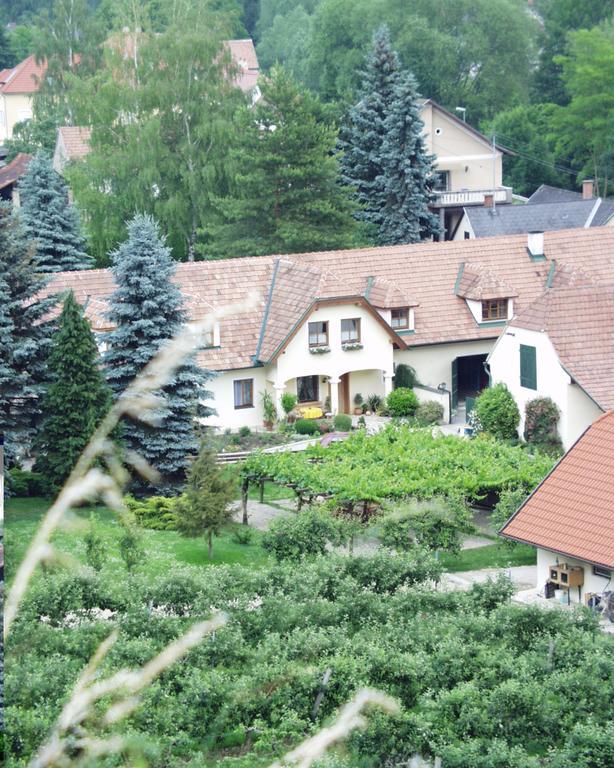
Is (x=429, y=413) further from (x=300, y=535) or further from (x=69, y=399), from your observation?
(x=300, y=535)

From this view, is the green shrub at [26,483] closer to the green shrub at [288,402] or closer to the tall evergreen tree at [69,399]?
the tall evergreen tree at [69,399]

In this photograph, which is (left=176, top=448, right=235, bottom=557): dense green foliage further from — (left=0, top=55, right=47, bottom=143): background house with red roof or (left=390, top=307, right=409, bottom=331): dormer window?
(left=0, top=55, right=47, bottom=143): background house with red roof

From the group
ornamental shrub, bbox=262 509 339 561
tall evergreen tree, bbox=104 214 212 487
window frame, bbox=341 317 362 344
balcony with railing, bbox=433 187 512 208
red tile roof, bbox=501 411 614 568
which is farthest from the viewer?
balcony with railing, bbox=433 187 512 208

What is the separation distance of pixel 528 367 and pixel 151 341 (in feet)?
35.1

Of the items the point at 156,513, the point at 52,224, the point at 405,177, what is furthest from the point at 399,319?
the point at 405,177

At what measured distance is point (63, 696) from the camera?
777 inches

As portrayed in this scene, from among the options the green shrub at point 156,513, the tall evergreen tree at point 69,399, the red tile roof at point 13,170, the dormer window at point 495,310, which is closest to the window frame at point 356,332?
the dormer window at point 495,310

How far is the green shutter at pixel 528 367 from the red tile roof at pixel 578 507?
7.86m

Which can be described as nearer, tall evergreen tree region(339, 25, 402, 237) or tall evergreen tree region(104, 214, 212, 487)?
tall evergreen tree region(104, 214, 212, 487)

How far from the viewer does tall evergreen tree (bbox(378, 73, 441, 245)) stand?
61188 millimetres

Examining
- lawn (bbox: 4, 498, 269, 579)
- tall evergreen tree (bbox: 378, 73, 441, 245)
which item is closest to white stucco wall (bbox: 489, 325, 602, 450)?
lawn (bbox: 4, 498, 269, 579)

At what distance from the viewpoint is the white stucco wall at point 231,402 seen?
4178cm

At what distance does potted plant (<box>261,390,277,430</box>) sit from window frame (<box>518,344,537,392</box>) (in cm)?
740

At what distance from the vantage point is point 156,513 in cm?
3406
